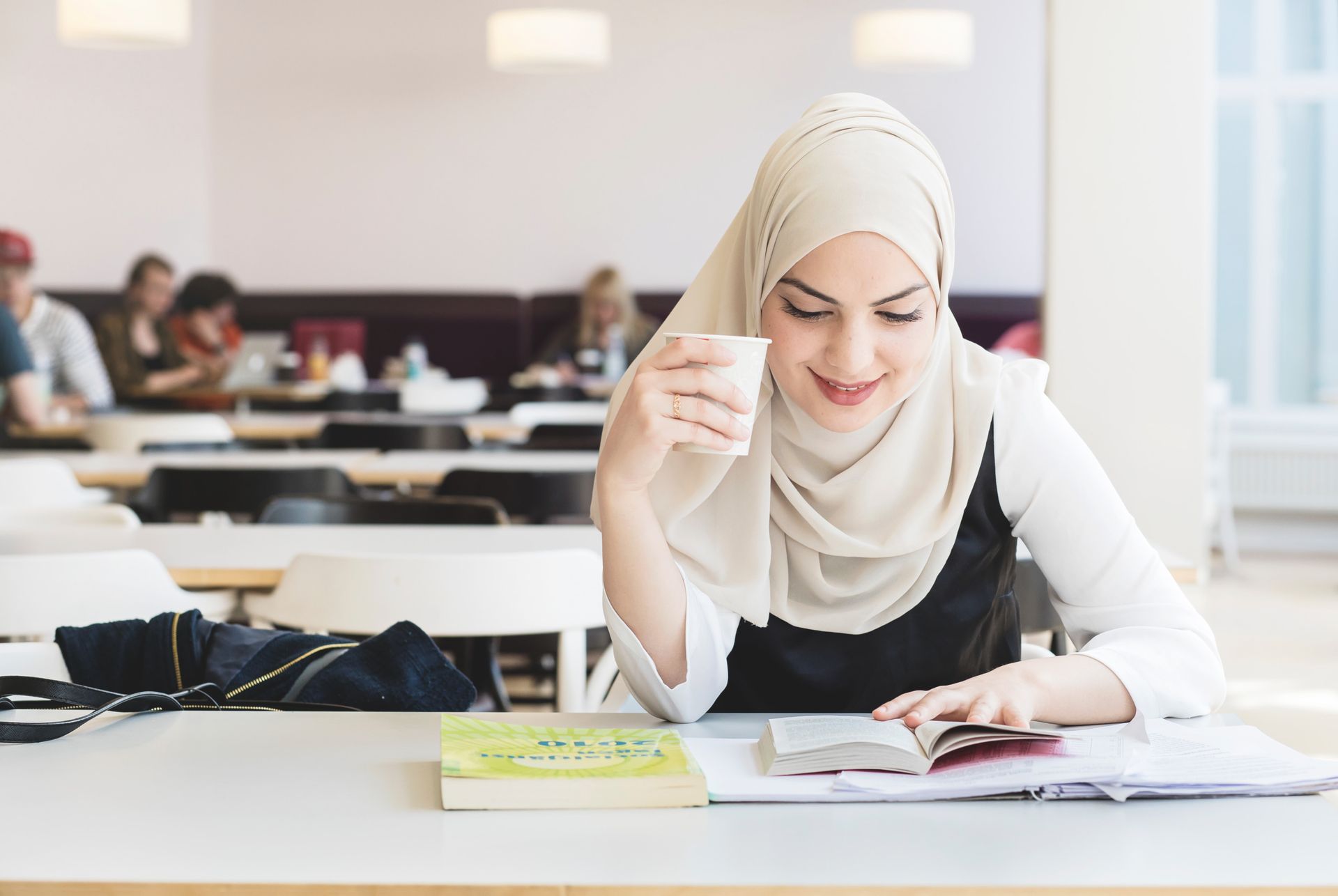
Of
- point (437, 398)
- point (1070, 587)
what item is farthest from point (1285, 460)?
point (1070, 587)

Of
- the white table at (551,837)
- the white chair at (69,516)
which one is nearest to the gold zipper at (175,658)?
the white table at (551,837)

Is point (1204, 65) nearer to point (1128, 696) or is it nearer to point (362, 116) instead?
point (1128, 696)

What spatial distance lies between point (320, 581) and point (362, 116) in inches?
266

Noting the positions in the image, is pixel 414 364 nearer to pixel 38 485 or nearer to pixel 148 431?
pixel 148 431

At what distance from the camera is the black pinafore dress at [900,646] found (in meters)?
1.38

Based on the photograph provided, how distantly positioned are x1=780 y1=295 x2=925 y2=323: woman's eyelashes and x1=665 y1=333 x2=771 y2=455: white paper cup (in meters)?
0.17

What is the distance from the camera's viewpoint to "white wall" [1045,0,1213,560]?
418 centimetres

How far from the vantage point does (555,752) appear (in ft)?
3.27

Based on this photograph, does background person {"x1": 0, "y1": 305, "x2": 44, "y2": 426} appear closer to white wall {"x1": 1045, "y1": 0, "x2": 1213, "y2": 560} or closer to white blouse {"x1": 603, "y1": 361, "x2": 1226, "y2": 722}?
white wall {"x1": 1045, "y1": 0, "x2": 1213, "y2": 560}

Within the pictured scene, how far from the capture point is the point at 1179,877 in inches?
31.3

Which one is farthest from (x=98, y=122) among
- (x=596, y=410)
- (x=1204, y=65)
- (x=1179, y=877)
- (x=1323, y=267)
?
(x=1179, y=877)

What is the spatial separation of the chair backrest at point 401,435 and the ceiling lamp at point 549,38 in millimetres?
2806

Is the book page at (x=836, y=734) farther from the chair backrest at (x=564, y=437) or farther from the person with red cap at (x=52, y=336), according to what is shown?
the person with red cap at (x=52, y=336)

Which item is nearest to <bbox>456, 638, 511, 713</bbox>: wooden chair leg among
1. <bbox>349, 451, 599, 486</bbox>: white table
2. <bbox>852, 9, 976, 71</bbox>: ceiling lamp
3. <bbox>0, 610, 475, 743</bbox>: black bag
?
<bbox>349, 451, 599, 486</bbox>: white table
